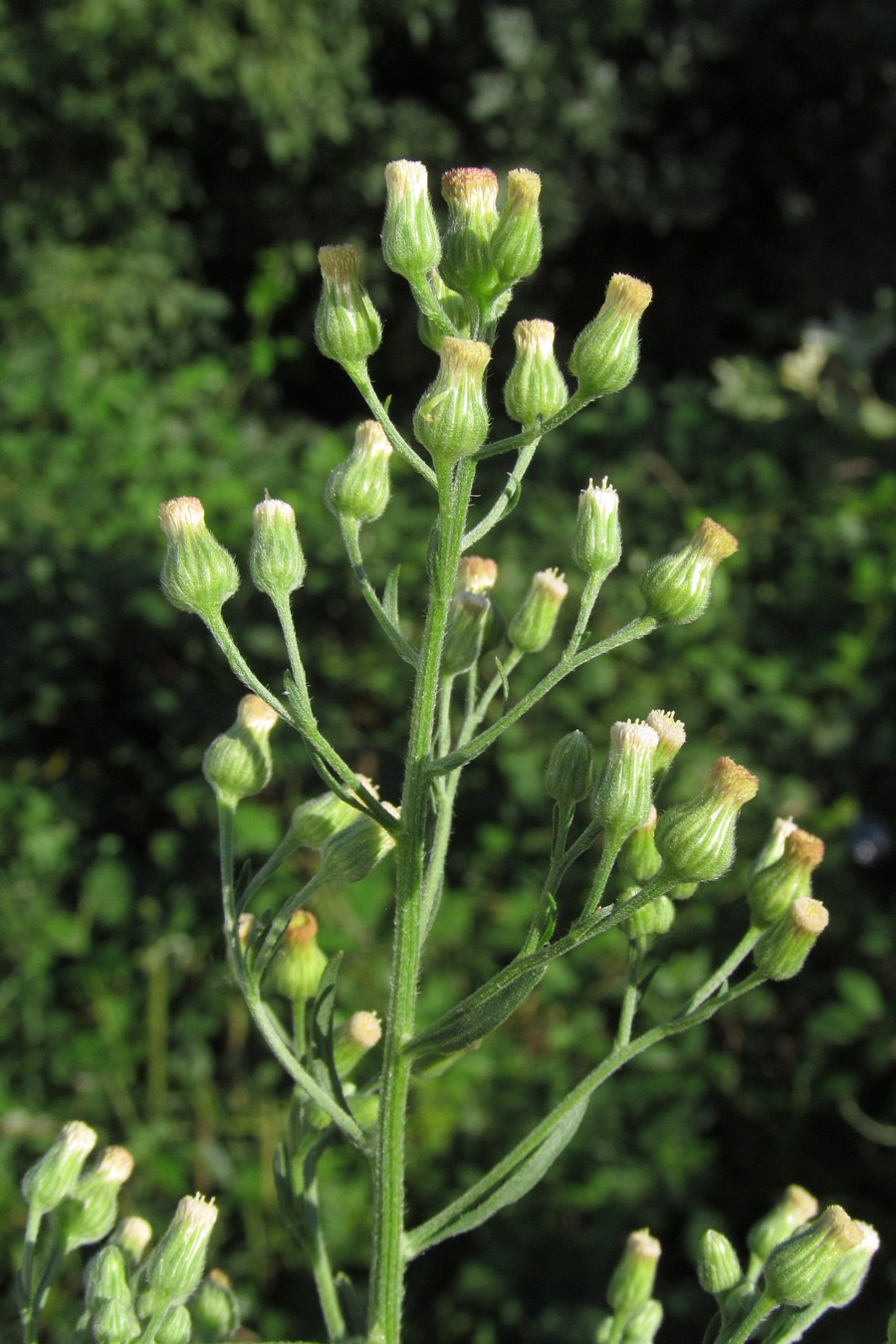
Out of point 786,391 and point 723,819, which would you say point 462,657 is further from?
point 786,391

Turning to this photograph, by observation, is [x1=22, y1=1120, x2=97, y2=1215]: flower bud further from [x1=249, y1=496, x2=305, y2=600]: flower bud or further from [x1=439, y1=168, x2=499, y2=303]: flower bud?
[x1=439, y1=168, x2=499, y2=303]: flower bud

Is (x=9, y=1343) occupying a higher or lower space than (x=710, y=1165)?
higher

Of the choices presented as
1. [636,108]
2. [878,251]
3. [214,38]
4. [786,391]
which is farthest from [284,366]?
[786,391]

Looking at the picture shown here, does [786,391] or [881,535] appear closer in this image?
[881,535]

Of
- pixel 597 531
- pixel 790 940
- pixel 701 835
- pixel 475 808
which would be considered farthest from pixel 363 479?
pixel 475 808

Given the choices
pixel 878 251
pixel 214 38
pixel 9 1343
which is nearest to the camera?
pixel 9 1343

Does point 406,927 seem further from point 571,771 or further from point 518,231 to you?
point 518,231

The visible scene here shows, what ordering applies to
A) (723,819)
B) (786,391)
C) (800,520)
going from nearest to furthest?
(723,819)
(800,520)
(786,391)

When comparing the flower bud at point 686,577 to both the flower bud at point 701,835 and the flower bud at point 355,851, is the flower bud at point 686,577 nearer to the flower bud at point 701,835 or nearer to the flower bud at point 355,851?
the flower bud at point 701,835
